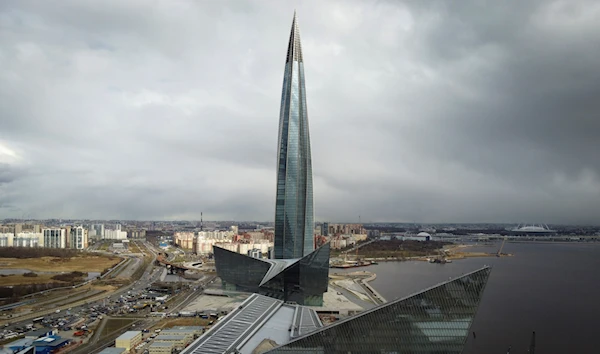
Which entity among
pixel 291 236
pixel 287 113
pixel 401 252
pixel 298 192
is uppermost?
pixel 287 113

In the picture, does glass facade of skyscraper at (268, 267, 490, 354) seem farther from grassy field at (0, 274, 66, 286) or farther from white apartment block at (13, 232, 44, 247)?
white apartment block at (13, 232, 44, 247)

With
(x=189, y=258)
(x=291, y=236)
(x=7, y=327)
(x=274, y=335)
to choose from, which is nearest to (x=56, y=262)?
(x=189, y=258)

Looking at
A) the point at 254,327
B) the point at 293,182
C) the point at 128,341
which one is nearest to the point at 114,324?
the point at 128,341

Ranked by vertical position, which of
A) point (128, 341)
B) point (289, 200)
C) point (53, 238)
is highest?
point (289, 200)

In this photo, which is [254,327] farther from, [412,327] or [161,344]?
[412,327]

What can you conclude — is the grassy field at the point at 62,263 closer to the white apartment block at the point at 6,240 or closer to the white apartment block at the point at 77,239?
the white apartment block at the point at 77,239

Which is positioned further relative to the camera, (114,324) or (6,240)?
(6,240)

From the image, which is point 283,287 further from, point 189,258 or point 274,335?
point 189,258

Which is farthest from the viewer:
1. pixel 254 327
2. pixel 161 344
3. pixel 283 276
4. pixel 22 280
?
pixel 22 280
